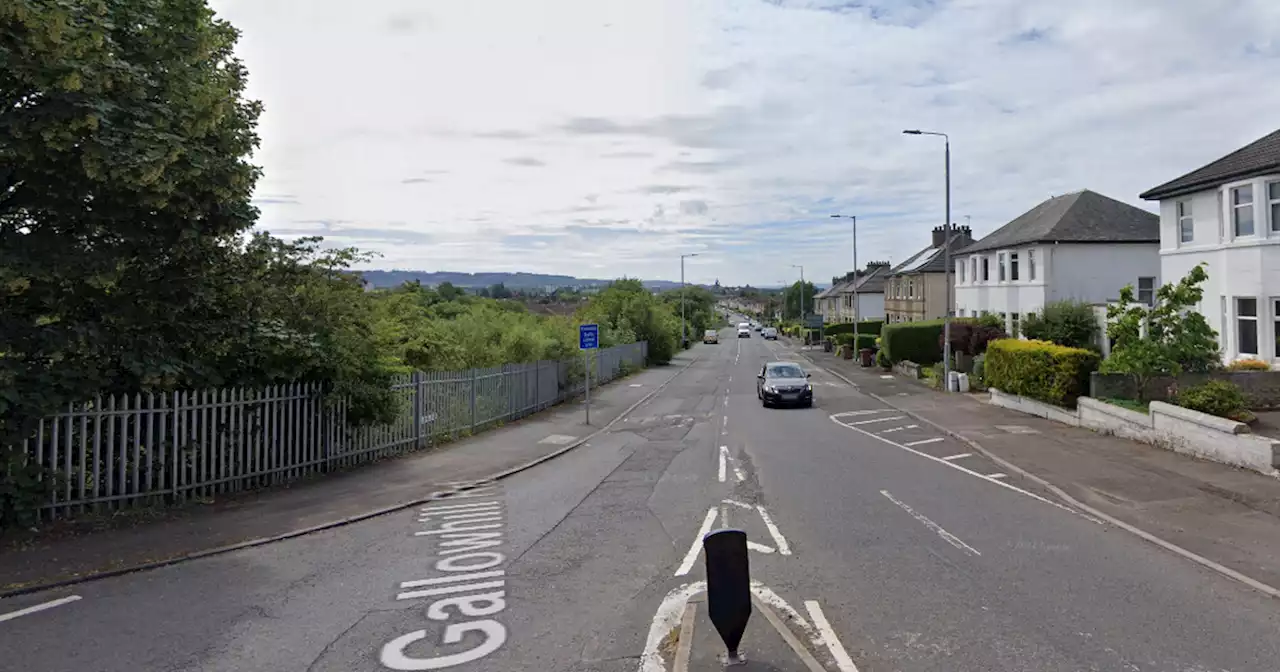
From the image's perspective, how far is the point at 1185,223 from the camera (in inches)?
1017

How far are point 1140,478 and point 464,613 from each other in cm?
1173

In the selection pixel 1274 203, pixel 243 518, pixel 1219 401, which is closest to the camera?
pixel 243 518

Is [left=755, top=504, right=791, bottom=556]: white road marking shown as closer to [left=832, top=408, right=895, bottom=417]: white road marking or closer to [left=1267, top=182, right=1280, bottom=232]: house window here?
[left=832, top=408, right=895, bottom=417]: white road marking

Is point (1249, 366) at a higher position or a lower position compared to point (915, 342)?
lower

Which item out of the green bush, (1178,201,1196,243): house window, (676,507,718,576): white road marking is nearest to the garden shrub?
(1178,201,1196,243): house window

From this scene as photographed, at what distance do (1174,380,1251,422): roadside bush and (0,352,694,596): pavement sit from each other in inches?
513

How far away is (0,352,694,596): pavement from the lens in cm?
856

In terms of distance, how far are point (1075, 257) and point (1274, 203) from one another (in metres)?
16.4

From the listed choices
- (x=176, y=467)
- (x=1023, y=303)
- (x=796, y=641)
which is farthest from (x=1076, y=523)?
(x=1023, y=303)

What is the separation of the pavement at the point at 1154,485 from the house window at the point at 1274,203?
7.74 meters

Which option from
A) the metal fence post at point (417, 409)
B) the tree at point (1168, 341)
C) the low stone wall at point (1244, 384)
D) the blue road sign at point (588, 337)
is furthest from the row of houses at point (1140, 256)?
the metal fence post at point (417, 409)

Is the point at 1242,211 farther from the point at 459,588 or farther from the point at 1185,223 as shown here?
the point at 459,588

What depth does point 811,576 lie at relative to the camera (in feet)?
26.3

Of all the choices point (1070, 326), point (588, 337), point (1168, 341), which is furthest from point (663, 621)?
point (1070, 326)
